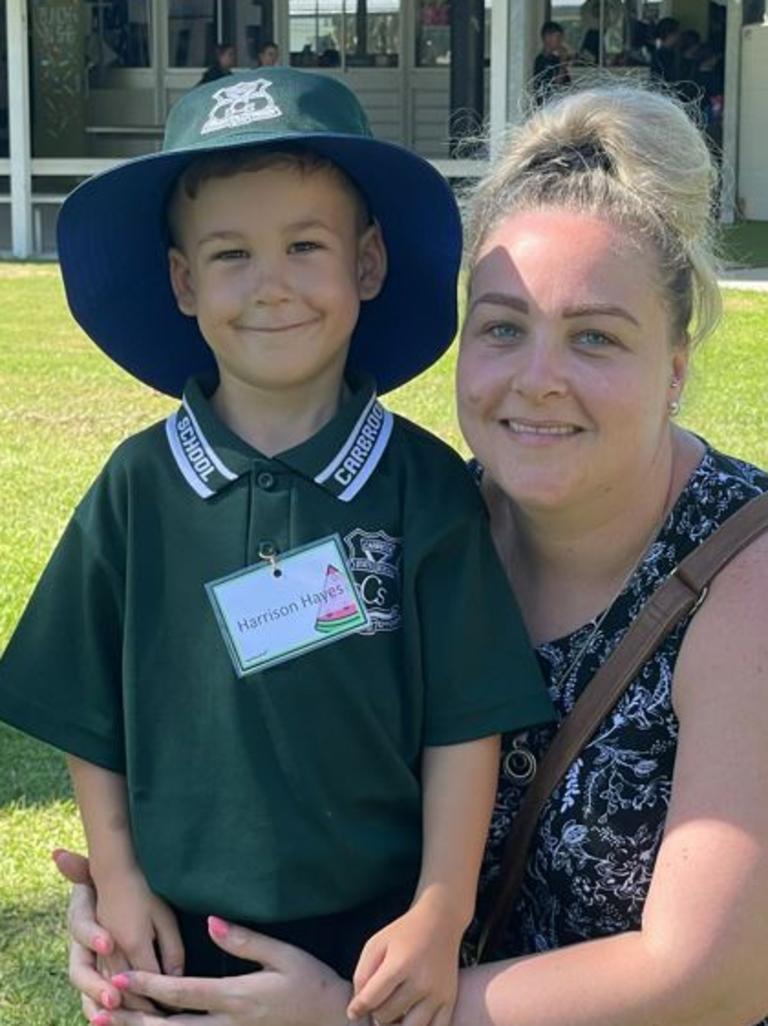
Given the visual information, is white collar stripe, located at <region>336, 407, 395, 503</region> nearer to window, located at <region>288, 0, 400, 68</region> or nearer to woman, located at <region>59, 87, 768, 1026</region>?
woman, located at <region>59, 87, 768, 1026</region>

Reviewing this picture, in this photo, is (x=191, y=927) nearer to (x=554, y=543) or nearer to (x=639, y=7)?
(x=554, y=543)

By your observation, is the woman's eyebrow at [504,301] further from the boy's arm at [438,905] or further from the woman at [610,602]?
the boy's arm at [438,905]

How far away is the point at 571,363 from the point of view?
91.2 inches

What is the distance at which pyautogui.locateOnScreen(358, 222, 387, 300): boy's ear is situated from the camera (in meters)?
2.55

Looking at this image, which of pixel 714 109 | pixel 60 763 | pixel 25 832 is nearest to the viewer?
pixel 25 832

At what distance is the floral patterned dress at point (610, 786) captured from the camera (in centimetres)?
229

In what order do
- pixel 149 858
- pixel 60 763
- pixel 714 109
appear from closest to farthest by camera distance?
pixel 149 858, pixel 60 763, pixel 714 109

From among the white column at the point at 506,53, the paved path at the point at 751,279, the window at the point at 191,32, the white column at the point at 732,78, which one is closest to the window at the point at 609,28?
the white column at the point at 732,78

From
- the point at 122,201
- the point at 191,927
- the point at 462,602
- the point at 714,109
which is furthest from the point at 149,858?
the point at 714,109

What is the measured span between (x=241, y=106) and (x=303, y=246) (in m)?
0.20

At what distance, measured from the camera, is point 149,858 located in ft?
7.75

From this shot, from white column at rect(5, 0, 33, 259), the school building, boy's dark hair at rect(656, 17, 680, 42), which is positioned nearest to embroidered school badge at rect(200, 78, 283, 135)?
white column at rect(5, 0, 33, 259)

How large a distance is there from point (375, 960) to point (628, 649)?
1.62 ft

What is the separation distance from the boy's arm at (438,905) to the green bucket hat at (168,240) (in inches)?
26.1
